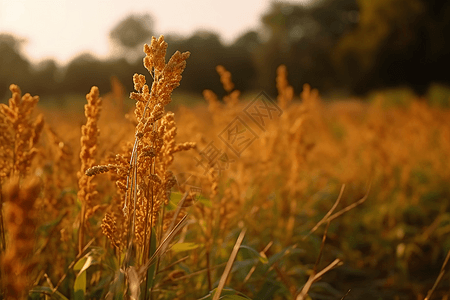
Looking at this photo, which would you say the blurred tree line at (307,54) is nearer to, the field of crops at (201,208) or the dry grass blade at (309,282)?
the field of crops at (201,208)

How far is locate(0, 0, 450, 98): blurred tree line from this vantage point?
12.9m

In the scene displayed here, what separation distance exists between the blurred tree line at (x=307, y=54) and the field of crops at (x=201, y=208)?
230 inches

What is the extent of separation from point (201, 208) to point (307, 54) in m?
22.0

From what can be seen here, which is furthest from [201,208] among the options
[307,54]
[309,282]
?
[307,54]

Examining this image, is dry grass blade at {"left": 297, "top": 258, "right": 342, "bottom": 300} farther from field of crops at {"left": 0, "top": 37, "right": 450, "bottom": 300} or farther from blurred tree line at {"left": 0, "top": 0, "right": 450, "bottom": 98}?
blurred tree line at {"left": 0, "top": 0, "right": 450, "bottom": 98}

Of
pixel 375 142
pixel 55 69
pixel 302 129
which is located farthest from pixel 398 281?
pixel 55 69

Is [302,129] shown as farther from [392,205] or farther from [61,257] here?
[61,257]

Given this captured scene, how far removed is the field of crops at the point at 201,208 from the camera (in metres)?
0.83

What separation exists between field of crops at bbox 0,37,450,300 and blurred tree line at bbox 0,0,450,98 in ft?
19.2

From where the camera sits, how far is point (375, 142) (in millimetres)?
2984

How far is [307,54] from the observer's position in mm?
22000

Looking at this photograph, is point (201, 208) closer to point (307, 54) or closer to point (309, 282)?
point (309, 282)

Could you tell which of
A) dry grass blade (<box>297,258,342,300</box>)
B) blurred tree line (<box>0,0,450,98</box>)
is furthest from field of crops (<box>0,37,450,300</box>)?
blurred tree line (<box>0,0,450,98</box>)

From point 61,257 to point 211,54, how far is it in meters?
21.5
